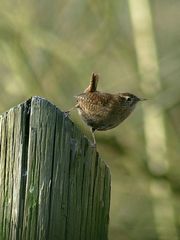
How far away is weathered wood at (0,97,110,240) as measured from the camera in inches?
85.1

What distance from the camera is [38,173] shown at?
2.19 m

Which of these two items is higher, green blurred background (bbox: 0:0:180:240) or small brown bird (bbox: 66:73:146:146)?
green blurred background (bbox: 0:0:180:240)

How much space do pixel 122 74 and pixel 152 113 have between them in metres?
0.74

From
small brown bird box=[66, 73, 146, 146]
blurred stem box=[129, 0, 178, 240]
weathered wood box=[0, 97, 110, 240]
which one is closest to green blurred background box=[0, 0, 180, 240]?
blurred stem box=[129, 0, 178, 240]

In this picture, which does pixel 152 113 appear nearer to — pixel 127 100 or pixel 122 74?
pixel 122 74

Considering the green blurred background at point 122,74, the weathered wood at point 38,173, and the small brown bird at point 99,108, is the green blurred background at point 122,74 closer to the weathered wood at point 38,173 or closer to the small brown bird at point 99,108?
the small brown bird at point 99,108

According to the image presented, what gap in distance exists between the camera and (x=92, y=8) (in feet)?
23.3

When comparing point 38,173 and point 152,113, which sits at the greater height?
point 152,113

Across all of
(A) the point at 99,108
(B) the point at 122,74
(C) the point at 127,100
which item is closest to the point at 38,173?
(A) the point at 99,108

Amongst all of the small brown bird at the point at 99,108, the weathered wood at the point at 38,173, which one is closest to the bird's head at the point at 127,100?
the small brown bird at the point at 99,108

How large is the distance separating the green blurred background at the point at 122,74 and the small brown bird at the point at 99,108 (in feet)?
6.14

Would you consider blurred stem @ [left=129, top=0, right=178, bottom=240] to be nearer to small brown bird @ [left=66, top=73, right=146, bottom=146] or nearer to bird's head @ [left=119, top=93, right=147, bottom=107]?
bird's head @ [left=119, top=93, right=147, bottom=107]

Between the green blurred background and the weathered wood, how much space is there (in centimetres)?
416

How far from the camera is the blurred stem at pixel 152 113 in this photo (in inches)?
259
